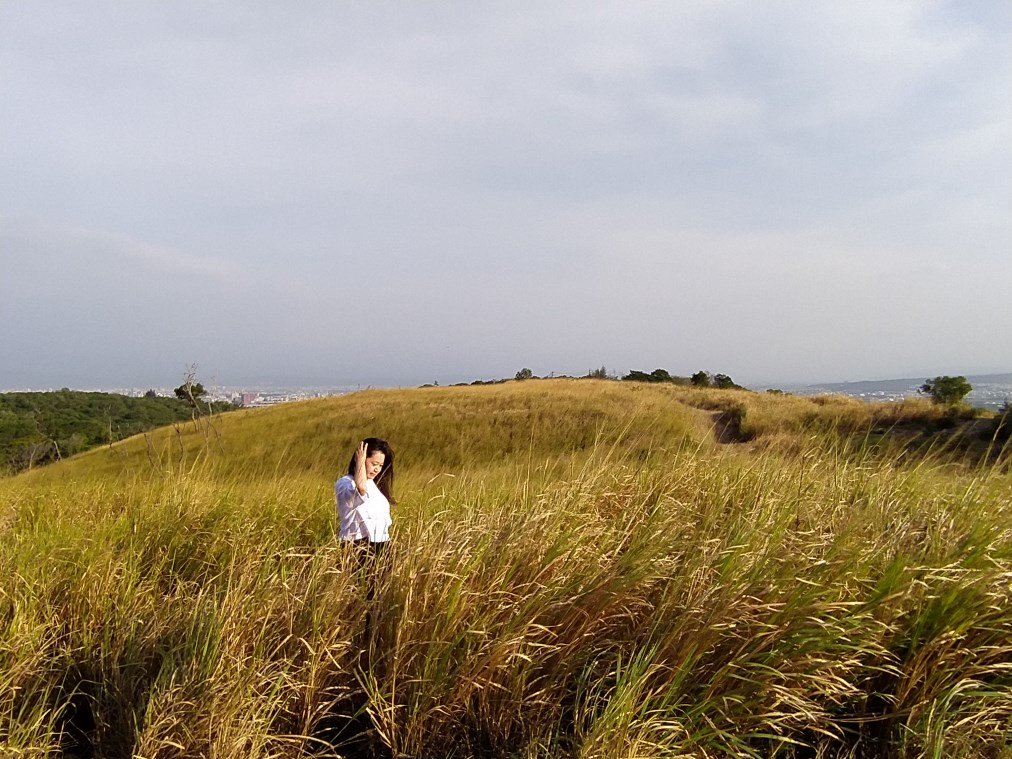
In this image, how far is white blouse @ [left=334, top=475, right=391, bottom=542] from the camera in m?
3.40

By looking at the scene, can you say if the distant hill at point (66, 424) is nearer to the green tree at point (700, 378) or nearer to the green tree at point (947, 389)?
the green tree at point (947, 389)

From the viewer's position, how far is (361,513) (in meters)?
3.43

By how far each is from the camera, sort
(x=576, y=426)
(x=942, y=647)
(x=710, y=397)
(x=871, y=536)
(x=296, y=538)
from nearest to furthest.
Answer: (x=942, y=647), (x=871, y=536), (x=296, y=538), (x=576, y=426), (x=710, y=397)

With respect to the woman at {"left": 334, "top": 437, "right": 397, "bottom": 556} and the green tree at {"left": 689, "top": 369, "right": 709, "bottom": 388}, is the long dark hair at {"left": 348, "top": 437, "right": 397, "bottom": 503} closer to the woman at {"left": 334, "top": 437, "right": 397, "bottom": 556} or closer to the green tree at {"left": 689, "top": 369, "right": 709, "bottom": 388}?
A: the woman at {"left": 334, "top": 437, "right": 397, "bottom": 556}

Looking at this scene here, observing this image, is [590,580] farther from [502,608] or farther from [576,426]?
[576,426]

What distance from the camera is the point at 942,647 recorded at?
229cm

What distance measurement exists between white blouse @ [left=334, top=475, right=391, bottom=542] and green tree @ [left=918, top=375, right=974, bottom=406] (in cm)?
1971

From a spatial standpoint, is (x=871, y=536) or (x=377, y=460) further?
(x=377, y=460)

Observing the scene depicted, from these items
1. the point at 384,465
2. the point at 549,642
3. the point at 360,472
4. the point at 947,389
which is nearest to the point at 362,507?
the point at 360,472

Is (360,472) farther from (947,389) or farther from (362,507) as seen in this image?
(947,389)

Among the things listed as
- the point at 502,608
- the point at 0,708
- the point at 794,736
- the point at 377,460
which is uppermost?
the point at 377,460

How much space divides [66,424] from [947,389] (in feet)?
117

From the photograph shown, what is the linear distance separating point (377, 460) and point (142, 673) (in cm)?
179

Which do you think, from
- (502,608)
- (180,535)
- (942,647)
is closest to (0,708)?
(180,535)
